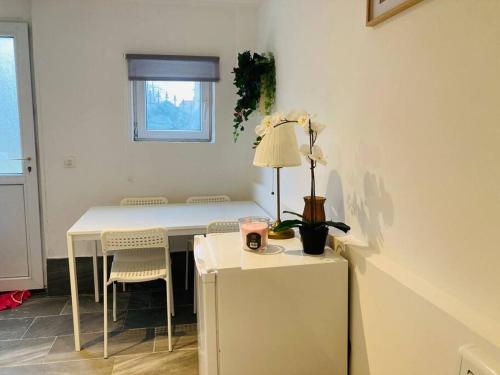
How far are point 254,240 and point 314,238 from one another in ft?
0.79

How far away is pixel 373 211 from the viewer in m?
1.49

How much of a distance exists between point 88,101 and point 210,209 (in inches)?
52.2

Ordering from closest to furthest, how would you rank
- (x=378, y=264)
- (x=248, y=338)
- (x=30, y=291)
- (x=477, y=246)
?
(x=477, y=246) < (x=378, y=264) < (x=248, y=338) < (x=30, y=291)

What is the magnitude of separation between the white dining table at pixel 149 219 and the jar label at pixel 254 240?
967 millimetres

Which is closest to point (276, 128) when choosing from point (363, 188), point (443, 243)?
point (363, 188)

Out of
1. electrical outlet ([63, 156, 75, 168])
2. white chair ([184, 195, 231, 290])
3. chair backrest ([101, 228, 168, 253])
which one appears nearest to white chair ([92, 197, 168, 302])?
white chair ([184, 195, 231, 290])

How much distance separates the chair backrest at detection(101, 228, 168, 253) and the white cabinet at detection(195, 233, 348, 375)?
89 centimetres

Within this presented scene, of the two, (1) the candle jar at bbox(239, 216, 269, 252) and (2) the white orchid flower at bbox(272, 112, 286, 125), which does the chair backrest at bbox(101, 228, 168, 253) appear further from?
(2) the white orchid flower at bbox(272, 112, 286, 125)

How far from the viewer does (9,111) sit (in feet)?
10.3

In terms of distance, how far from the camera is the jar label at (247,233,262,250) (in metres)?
1.62

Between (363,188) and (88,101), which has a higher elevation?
(88,101)

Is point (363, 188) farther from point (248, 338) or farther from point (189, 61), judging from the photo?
point (189, 61)

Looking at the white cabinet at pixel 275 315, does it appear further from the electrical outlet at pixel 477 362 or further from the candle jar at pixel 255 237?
the electrical outlet at pixel 477 362

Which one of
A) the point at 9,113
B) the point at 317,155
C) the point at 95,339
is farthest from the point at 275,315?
the point at 9,113
